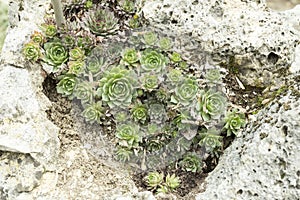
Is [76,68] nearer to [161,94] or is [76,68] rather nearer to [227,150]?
[161,94]

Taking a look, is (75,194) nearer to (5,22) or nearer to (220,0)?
(220,0)

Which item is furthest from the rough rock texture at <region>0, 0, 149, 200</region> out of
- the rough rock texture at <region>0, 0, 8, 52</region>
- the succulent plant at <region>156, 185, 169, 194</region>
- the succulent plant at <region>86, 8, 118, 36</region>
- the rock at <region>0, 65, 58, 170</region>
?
Answer: the rough rock texture at <region>0, 0, 8, 52</region>

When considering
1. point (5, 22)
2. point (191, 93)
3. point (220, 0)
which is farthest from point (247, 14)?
point (5, 22)

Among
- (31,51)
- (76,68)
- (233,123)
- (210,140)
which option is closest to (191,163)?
(210,140)

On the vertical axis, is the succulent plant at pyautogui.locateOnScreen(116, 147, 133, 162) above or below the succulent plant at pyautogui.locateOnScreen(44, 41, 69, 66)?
below

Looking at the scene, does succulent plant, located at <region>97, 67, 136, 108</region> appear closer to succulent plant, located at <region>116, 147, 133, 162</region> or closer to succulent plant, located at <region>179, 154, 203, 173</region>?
succulent plant, located at <region>116, 147, 133, 162</region>
